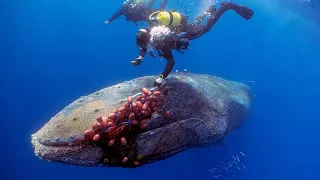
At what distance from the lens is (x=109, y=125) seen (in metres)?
5.07

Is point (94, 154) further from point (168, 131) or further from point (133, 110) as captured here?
point (168, 131)

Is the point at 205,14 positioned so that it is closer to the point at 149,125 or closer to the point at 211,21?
the point at 211,21

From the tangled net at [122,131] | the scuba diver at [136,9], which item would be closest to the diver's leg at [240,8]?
the scuba diver at [136,9]

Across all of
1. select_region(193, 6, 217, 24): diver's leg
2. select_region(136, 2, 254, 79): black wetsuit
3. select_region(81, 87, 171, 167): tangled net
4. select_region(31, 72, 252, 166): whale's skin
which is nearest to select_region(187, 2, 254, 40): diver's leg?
select_region(136, 2, 254, 79): black wetsuit

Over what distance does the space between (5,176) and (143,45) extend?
2814cm

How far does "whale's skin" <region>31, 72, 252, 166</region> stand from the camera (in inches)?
208

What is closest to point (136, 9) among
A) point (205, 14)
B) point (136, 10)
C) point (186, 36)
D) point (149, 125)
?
point (136, 10)

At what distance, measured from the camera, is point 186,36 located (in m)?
9.17

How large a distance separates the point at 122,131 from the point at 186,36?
202 inches

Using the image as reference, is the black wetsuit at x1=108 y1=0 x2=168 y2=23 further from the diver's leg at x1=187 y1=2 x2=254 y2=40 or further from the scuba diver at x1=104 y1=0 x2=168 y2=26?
the diver's leg at x1=187 y1=2 x2=254 y2=40

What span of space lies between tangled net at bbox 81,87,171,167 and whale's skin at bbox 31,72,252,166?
15cm

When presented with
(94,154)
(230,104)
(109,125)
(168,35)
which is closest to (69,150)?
(94,154)

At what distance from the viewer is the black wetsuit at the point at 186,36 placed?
634 cm

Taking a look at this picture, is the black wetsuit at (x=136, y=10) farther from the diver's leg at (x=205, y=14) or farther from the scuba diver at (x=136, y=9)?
the diver's leg at (x=205, y=14)
